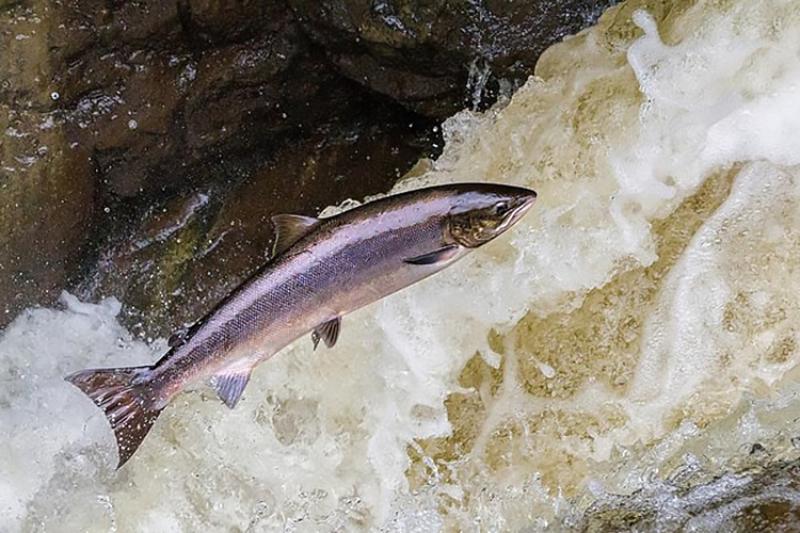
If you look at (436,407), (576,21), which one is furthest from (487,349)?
(576,21)

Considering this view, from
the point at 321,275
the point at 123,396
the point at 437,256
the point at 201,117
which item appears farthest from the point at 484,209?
the point at 201,117

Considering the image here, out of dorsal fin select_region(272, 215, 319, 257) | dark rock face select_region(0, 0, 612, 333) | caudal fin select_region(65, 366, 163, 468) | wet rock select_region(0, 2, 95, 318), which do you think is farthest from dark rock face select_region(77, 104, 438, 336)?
dorsal fin select_region(272, 215, 319, 257)

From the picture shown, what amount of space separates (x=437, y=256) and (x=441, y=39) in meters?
0.96

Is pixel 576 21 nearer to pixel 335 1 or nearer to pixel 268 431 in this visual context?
pixel 335 1

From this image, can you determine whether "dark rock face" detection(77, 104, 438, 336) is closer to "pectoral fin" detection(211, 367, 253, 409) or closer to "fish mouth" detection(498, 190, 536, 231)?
"pectoral fin" detection(211, 367, 253, 409)

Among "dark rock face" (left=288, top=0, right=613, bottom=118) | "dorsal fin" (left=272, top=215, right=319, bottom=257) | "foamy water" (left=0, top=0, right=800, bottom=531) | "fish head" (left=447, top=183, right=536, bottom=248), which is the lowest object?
"foamy water" (left=0, top=0, right=800, bottom=531)

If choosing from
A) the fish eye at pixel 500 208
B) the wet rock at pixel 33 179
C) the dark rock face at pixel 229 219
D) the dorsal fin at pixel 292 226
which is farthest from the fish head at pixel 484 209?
the wet rock at pixel 33 179

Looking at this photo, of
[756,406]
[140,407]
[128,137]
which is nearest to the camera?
[140,407]

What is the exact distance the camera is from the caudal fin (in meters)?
3.10

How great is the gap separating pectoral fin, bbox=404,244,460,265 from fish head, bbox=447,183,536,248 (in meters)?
0.03

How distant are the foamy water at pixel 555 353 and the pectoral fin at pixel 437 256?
26.7 inches

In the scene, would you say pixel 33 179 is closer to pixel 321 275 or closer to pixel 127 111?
pixel 127 111

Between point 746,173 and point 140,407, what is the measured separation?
1895 millimetres

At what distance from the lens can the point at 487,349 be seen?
11.9 feet
